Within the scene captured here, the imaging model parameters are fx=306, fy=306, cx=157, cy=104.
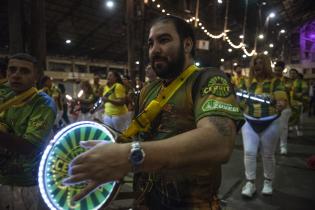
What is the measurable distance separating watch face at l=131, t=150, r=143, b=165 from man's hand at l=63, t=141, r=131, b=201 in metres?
0.02

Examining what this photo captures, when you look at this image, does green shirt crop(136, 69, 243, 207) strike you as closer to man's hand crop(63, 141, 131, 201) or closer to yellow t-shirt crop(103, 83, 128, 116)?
man's hand crop(63, 141, 131, 201)

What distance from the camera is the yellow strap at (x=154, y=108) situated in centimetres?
155

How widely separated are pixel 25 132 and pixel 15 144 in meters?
0.23

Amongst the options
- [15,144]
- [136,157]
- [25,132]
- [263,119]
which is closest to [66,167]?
[136,157]

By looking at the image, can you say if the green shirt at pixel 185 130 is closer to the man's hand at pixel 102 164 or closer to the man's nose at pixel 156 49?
the man's nose at pixel 156 49

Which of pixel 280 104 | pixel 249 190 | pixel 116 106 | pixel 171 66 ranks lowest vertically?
pixel 249 190

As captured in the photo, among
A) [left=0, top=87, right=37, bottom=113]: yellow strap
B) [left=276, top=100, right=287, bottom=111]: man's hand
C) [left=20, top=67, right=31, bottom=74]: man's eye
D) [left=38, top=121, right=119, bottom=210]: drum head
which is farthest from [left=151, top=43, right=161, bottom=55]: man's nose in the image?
[left=276, top=100, right=287, bottom=111]: man's hand

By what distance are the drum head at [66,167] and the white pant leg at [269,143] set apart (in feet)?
11.4

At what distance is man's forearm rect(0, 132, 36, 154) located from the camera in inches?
89.0

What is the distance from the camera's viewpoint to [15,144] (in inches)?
91.0

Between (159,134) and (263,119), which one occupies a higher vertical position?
(159,134)

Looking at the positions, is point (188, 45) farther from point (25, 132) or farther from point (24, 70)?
point (24, 70)

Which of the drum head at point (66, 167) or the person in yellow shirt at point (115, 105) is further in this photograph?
the person in yellow shirt at point (115, 105)

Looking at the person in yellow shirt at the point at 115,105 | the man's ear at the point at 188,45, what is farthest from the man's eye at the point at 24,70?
the person in yellow shirt at the point at 115,105
